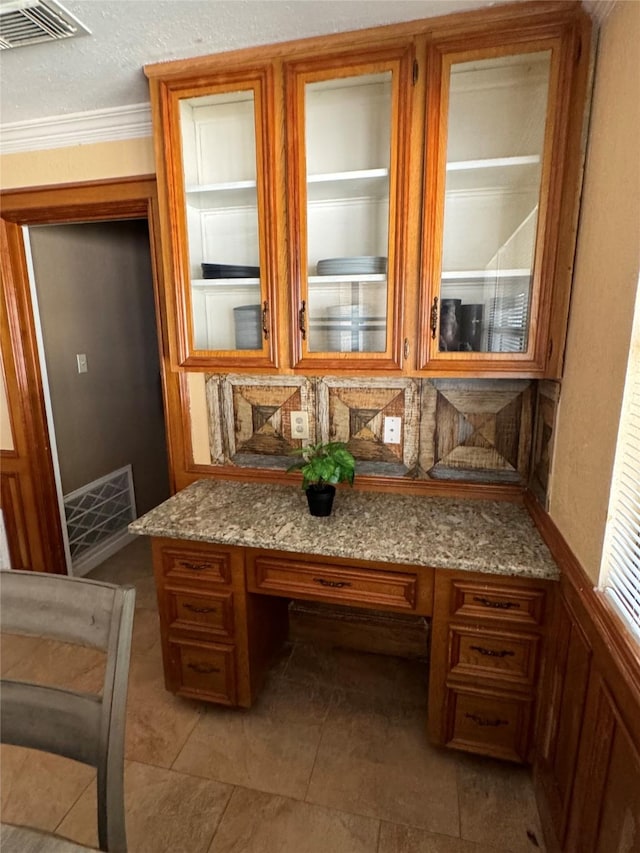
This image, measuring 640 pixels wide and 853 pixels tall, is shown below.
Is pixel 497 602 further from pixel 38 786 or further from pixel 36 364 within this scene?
pixel 36 364

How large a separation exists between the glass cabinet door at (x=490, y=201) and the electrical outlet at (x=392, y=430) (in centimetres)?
45

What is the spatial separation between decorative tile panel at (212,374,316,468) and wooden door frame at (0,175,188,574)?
0.84ft

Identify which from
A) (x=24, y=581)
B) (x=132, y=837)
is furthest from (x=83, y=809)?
(x=24, y=581)

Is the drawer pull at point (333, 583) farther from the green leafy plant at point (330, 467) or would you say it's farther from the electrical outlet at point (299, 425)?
the electrical outlet at point (299, 425)

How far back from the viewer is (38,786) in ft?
5.18

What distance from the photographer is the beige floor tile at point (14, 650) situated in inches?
85.1

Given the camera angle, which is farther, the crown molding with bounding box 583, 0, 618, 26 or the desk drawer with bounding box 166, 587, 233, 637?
the desk drawer with bounding box 166, 587, 233, 637

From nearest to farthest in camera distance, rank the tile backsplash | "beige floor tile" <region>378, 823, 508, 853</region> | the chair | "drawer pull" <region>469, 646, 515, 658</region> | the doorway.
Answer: the chair, "beige floor tile" <region>378, 823, 508, 853</region>, "drawer pull" <region>469, 646, 515, 658</region>, the tile backsplash, the doorway

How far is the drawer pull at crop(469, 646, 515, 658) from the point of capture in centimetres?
146

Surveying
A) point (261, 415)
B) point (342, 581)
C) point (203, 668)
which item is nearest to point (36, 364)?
point (261, 415)

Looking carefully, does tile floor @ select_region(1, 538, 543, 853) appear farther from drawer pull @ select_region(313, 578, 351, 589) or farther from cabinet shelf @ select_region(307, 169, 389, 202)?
cabinet shelf @ select_region(307, 169, 389, 202)

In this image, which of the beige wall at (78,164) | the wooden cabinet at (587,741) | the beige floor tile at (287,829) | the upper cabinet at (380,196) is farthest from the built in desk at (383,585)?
the beige wall at (78,164)

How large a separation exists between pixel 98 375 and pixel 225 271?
1.75 meters

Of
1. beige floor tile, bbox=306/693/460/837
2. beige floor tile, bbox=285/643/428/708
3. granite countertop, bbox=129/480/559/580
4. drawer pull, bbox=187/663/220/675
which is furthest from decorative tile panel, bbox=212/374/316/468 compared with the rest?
beige floor tile, bbox=306/693/460/837
